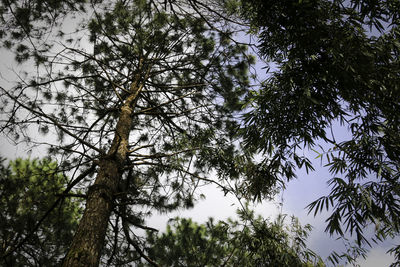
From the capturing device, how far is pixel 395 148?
281 cm

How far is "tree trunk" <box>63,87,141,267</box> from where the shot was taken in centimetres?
187

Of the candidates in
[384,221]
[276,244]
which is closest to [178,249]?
[276,244]

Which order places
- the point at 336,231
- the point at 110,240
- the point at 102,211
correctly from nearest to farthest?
1. the point at 102,211
2. the point at 336,231
3. the point at 110,240

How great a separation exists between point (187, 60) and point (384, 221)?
12.5 ft

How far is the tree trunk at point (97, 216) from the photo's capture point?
187 cm

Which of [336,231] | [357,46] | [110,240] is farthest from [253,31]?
[110,240]

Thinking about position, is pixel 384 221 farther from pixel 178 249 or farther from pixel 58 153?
pixel 58 153

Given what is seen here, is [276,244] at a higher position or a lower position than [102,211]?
lower

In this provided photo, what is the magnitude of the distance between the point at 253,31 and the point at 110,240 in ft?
13.4

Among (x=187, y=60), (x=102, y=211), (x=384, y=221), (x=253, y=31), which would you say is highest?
(x=187, y=60)

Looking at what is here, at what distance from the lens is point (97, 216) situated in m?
2.17

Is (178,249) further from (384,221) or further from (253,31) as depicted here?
(253,31)

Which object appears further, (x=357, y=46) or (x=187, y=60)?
(x=187, y=60)

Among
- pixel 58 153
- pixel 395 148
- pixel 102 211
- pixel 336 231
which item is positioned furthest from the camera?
pixel 58 153
